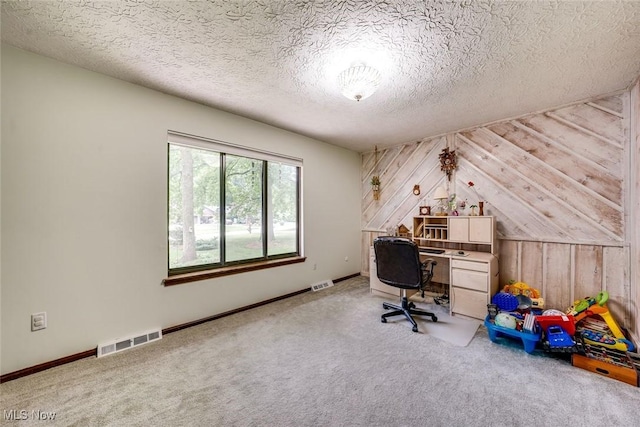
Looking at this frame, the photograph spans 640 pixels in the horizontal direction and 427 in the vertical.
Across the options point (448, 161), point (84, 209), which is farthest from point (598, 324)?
point (84, 209)

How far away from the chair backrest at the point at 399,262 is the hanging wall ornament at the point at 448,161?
170 centimetres

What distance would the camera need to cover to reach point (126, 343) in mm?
2305

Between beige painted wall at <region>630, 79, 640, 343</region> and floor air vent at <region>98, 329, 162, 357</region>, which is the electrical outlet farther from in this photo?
beige painted wall at <region>630, 79, 640, 343</region>

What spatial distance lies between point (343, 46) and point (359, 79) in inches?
10.6

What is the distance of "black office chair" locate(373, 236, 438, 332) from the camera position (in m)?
2.68

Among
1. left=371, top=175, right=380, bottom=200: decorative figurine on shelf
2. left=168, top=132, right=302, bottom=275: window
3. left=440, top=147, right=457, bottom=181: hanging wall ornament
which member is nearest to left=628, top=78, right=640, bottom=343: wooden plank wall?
left=440, top=147, right=457, bottom=181: hanging wall ornament

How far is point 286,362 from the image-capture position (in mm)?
→ 2090

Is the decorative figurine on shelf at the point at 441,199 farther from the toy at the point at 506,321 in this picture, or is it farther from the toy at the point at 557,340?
the toy at the point at 557,340

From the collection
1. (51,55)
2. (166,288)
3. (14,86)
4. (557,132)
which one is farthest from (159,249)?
(557,132)

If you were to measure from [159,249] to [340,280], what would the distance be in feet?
9.86

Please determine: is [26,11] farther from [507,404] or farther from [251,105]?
[507,404]

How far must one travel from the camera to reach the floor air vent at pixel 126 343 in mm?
2195

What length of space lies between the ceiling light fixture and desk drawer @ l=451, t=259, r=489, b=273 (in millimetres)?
2318

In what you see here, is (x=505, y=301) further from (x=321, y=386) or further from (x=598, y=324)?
(x=321, y=386)
